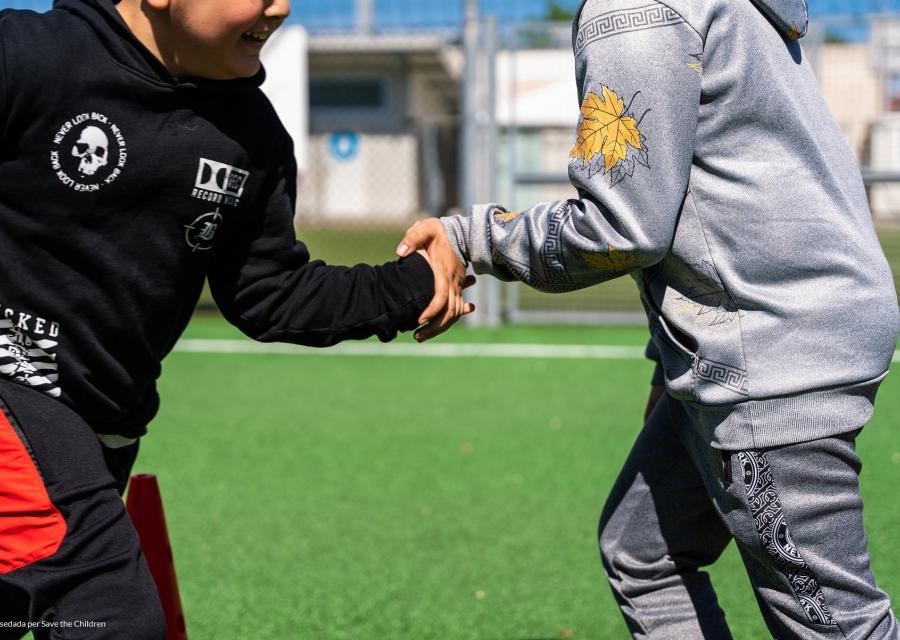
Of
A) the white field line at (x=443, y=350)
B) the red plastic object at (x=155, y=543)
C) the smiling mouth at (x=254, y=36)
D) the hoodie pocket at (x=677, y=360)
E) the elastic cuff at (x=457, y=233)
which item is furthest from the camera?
the white field line at (x=443, y=350)

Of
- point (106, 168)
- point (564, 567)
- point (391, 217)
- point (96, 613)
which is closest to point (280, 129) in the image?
point (106, 168)

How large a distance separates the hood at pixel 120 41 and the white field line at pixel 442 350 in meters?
5.61

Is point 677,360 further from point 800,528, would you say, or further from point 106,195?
point 106,195

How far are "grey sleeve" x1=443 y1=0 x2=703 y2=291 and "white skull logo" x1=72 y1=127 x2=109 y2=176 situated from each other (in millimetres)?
804

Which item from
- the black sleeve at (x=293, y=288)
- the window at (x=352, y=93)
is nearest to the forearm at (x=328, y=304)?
the black sleeve at (x=293, y=288)

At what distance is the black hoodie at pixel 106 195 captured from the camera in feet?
6.87

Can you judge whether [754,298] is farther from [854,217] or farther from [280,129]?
[280,129]

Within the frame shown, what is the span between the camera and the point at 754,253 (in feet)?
6.56

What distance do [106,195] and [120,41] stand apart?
0.93ft

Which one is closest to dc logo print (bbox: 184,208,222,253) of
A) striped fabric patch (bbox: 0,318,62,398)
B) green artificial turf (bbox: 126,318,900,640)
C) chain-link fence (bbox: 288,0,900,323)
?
striped fabric patch (bbox: 0,318,62,398)

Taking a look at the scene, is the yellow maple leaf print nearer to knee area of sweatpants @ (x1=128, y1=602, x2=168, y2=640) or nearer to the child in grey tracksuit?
the child in grey tracksuit

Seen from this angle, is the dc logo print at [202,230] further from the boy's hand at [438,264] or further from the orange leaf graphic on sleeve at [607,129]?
the orange leaf graphic on sleeve at [607,129]

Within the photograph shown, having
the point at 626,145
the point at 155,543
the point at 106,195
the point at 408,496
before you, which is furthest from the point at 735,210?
the point at 408,496

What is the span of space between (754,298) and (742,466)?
0.29 metres
